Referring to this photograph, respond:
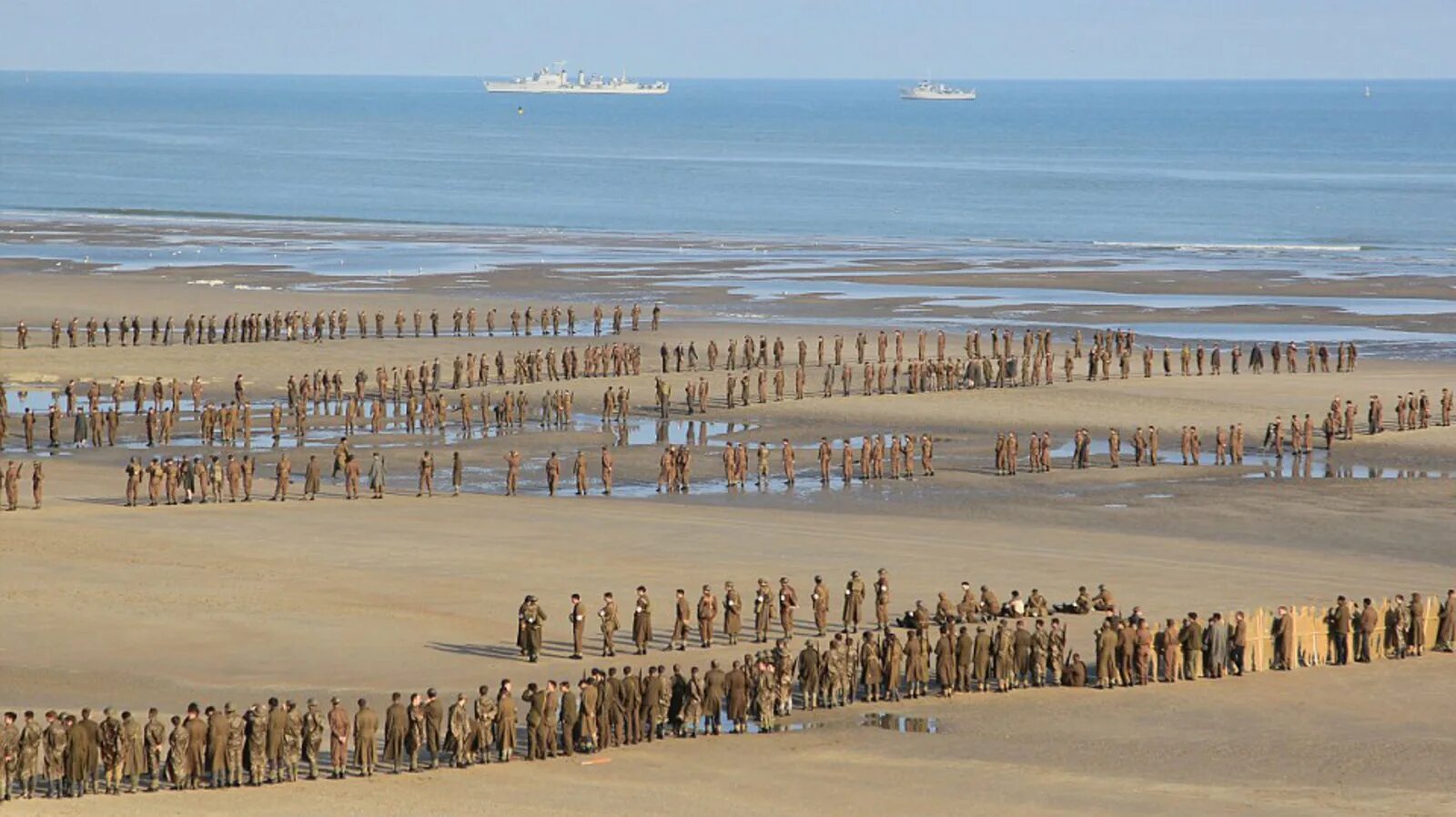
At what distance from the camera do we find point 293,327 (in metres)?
67.9

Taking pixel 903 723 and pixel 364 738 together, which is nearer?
pixel 364 738

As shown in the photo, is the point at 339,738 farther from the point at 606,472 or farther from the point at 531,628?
the point at 606,472

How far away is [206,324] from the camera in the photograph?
7206 cm

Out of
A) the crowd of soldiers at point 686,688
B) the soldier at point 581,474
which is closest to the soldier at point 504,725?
the crowd of soldiers at point 686,688

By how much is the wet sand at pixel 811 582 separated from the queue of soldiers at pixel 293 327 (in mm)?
5205

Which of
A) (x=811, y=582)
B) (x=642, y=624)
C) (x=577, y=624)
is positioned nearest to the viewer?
(x=577, y=624)

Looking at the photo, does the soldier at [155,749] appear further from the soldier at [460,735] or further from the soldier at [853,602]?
the soldier at [853,602]

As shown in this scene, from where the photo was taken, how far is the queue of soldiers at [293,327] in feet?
216

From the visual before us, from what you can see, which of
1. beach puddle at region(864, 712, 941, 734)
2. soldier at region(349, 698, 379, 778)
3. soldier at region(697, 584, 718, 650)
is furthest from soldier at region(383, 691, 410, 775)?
soldier at region(697, 584, 718, 650)

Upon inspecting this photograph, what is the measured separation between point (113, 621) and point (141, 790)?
7.53m

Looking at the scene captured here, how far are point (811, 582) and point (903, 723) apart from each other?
748cm

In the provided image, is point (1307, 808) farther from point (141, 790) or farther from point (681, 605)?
point (141, 790)

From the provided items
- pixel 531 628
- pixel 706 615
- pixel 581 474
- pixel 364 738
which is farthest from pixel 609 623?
pixel 581 474

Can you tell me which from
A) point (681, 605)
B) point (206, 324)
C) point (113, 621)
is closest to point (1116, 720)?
point (681, 605)
